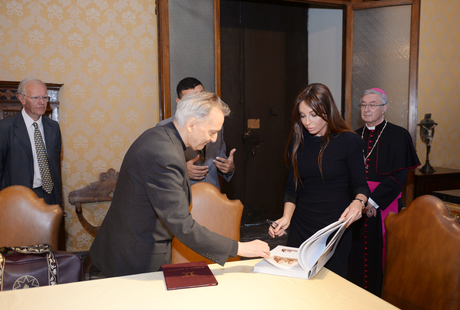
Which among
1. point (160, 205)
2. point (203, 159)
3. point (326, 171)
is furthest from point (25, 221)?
point (326, 171)

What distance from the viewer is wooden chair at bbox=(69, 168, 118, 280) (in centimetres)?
369

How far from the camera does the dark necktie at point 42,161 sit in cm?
316

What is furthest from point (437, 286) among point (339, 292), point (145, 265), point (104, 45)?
point (104, 45)

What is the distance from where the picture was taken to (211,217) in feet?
6.88

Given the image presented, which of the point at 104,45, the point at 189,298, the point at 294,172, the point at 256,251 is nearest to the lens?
the point at 189,298

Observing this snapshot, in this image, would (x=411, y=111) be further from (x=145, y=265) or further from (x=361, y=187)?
(x=145, y=265)

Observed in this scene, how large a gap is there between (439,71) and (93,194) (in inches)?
191

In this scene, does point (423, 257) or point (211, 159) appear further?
point (211, 159)

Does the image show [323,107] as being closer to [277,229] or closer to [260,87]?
[277,229]

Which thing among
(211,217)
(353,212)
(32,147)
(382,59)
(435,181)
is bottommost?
(435,181)

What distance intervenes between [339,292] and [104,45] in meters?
3.57

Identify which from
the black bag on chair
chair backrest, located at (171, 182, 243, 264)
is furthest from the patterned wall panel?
the black bag on chair

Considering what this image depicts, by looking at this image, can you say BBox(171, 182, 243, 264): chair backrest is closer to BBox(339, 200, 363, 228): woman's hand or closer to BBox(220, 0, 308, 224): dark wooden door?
BBox(339, 200, 363, 228): woman's hand

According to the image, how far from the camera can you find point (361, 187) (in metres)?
1.99
